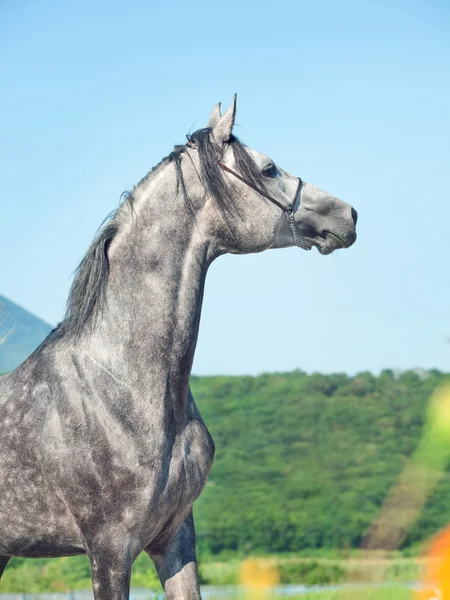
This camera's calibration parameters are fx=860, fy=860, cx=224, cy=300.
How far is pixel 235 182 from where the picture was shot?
138 inches

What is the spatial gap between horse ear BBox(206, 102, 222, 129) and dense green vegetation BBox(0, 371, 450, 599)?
643 cm

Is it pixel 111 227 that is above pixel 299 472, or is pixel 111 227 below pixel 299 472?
above

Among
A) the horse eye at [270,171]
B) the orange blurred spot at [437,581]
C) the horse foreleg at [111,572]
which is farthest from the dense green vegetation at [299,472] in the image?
the horse eye at [270,171]

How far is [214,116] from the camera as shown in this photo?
3713 millimetres

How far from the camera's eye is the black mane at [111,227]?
3482 mm

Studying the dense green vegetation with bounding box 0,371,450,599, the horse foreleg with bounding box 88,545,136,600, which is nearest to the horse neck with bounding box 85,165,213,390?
the horse foreleg with bounding box 88,545,136,600

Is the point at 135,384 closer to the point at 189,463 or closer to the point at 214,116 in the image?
the point at 189,463

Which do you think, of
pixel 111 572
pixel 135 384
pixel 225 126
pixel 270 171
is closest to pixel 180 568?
pixel 111 572

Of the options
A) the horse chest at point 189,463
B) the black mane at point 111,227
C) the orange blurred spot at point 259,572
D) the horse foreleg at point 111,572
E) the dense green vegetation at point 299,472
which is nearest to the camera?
the horse foreleg at point 111,572

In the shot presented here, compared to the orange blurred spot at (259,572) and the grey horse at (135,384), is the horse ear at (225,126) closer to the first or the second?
the grey horse at (135,384)

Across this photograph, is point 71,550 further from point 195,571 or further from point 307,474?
point 307,474

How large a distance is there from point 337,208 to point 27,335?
127 inches

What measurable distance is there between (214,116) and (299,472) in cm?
749

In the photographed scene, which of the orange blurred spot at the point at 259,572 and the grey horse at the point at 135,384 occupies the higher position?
the grey horse at the point at 135,384
